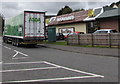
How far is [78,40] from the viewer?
20766 mm

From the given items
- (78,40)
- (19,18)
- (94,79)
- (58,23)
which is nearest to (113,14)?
(78,40)

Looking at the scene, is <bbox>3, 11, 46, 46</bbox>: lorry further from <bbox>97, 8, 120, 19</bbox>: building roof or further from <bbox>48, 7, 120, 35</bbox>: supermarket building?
<bbox>48, 7, 120, 35</bbox>: supermarket building

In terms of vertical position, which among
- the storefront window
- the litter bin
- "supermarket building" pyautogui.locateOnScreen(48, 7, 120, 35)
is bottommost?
the litter bin

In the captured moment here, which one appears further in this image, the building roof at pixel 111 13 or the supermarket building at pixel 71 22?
the supermarket building at pixel 71 22

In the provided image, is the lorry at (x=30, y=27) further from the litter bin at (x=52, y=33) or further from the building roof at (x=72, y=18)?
the building roof at (x=72, y=18)

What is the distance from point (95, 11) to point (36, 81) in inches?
1096

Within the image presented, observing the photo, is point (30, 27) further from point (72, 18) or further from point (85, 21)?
point (72, 18)

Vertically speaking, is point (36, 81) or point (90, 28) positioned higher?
point (90, 28)

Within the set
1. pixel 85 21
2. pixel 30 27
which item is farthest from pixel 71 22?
→ pixel 30 27

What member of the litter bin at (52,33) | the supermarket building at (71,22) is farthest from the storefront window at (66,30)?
the litter bin at (52,33)

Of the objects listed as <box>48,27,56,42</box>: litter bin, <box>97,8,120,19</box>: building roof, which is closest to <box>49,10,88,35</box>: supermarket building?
<box>97,8,120,19</box>: building roof

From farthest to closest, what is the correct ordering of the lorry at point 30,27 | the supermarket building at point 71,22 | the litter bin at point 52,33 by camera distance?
the supermarket building at point 71,22
the litter bin at point 52,33
the lorry at point 30,27

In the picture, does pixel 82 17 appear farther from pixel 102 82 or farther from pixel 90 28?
pixel 102 82

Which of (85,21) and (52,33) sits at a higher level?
(85,21)
